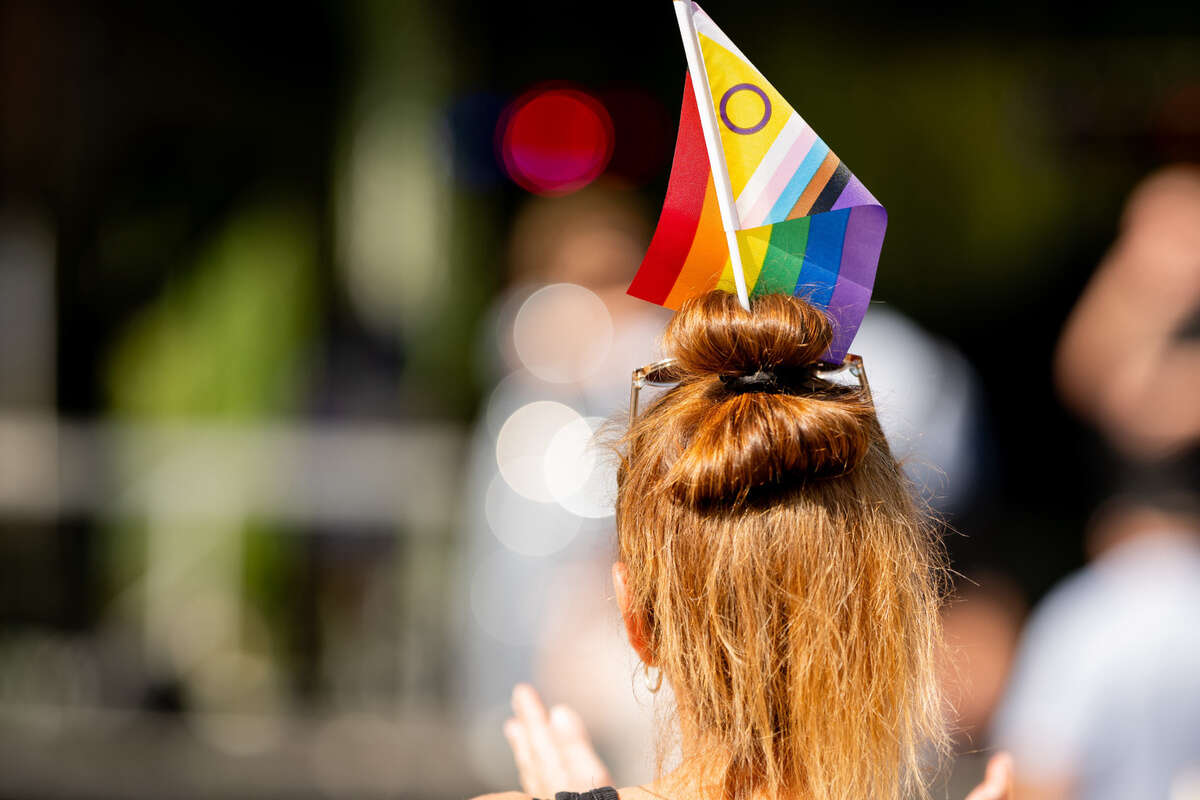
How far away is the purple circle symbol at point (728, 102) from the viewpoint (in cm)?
123

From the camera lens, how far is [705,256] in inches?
50.8

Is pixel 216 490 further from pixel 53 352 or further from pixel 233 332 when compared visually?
pixel 53 352

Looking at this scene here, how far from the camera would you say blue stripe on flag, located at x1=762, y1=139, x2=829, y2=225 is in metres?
1.25

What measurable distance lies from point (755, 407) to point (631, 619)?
1.03ft

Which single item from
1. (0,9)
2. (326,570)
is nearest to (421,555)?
(326,570)

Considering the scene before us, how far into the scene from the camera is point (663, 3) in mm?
4691

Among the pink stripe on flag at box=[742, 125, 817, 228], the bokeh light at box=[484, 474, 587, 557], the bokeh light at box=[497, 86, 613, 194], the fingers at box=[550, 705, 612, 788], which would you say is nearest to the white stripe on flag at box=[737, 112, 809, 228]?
the pink stripe on flag at box=[742, 125, 817, 228]

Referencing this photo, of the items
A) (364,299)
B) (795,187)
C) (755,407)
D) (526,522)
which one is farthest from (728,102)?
(364,299)

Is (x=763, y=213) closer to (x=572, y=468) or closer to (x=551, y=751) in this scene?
(x=551, y=751)

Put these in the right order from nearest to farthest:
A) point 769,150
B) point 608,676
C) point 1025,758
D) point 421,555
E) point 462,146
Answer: point 769,150 < point 1025,758 < point 608,676 < point 421,555 < point 462,146

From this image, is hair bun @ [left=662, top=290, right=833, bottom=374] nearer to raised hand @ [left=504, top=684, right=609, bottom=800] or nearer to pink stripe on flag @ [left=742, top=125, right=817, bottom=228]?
pink stripe on flag @ [left=742, top=125, right=817, bottom=228]

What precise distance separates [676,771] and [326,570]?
352 centimetres

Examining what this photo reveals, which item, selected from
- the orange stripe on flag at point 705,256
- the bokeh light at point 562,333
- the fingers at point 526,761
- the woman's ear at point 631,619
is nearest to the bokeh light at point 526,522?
the bokeh light at point 562,333

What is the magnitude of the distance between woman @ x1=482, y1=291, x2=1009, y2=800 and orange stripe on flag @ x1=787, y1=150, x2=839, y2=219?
10 centimetres
